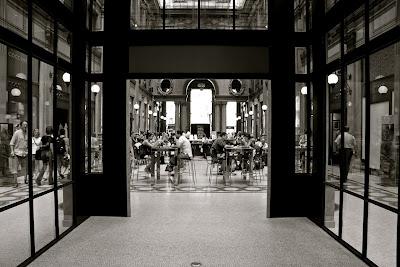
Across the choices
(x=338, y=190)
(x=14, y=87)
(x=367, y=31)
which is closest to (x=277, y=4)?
(x=367, y=31)

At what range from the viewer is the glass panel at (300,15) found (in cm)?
635

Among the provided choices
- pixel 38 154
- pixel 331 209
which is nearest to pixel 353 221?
pixel 331 209

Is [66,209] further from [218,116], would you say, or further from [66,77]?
[218,116]

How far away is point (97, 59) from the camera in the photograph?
6320 mm

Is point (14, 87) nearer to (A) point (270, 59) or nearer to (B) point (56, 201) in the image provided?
(B) point (56, 201)

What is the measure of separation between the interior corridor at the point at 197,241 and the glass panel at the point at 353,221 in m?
0.17

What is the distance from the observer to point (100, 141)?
254 inches

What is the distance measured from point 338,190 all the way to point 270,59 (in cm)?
226

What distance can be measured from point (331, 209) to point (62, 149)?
3.91 metres

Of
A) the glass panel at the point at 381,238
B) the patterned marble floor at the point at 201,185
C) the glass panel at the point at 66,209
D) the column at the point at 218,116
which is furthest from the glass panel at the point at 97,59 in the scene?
the column at the point at 218,116

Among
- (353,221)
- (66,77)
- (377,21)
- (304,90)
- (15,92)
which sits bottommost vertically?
(353,221)

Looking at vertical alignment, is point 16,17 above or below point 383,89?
above

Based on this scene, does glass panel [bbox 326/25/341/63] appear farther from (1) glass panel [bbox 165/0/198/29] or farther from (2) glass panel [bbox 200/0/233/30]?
(1) glass panel [bbox 165/0/198/29]

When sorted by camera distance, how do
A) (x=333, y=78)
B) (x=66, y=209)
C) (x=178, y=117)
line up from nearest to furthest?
(x=66, y=209)
(x=333, y=78)
(x=178, y=117)
